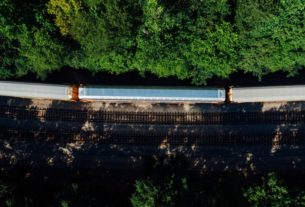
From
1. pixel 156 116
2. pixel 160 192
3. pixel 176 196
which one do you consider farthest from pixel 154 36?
pixel 176 196

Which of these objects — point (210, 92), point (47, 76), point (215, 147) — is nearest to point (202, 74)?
point (210, 92)

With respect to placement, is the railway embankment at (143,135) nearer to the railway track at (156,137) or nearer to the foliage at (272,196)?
the railway track at (156,137)

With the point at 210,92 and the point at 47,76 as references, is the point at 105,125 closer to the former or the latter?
the point at 47,76

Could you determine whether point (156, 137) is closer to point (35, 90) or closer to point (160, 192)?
point (160, 192)

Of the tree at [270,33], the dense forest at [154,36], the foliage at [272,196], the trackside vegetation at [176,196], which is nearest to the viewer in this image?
the trackside vegetation at [176,196]

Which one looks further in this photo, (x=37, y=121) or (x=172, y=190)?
(x=37, y=121)

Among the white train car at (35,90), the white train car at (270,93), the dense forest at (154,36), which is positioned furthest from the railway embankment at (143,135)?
the dense forest at (154,36)
